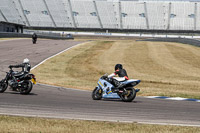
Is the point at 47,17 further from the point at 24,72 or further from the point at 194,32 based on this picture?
the point at 24,72

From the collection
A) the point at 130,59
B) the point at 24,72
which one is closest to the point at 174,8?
the point at 130,59

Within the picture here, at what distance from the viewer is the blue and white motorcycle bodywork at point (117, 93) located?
12930 mm

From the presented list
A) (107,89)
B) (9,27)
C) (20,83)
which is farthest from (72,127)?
(9,27)

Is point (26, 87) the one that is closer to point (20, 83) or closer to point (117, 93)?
point (20, 83)

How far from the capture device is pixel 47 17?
10106 cm

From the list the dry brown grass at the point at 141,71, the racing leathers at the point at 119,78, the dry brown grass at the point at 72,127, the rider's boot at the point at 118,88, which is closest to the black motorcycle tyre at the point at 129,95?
the rider's boot at the point at 118,88

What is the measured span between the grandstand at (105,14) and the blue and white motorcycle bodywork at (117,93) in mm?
85710

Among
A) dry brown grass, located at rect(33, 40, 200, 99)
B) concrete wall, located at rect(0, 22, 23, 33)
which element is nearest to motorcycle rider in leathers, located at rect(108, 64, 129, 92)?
dry brown grass, located at rect(33, 40, 200, 99)

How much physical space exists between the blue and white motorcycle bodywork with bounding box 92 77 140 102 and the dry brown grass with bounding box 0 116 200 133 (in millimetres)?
4410

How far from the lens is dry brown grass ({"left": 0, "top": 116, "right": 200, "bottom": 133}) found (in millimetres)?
7605

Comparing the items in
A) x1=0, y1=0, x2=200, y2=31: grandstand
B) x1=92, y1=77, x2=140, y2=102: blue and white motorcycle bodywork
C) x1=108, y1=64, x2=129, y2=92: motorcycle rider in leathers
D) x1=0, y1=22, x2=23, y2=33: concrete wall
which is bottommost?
x1=92, y1=77, x2=140, y2=102: blue and white motorcycle bodywork

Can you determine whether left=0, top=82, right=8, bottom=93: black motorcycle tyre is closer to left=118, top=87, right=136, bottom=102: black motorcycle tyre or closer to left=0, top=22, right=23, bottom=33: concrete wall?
left=118, top=87, right=136, bottom=102: black motorcycle tyre

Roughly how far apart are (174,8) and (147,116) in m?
97.8

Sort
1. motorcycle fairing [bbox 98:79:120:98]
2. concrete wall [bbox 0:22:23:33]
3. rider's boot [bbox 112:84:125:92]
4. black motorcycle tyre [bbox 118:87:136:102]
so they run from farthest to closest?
1. concrete wall [bbox 0:22:23:33]
2. motorcycle fairing [bbox 98:79:120:98]
3. rider's boot [bbox 112:84:125:92]
4. black motorcycle tyre [bbox 118:87:136:102]
